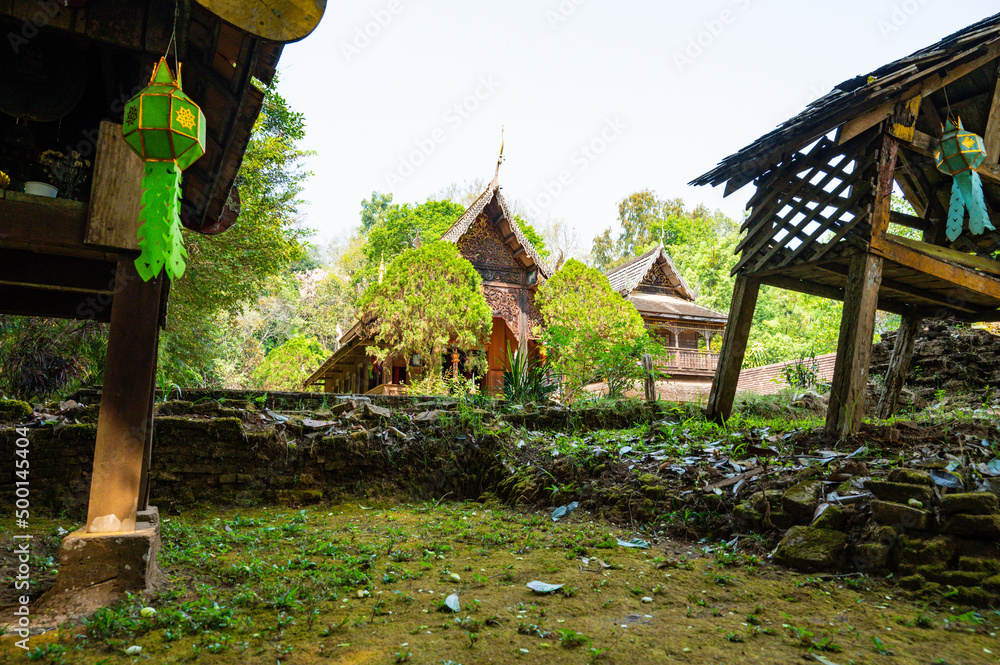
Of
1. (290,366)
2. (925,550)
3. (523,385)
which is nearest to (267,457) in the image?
(523,385)

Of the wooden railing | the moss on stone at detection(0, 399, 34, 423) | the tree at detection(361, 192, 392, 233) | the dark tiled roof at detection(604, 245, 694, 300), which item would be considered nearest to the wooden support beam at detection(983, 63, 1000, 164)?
the moss on stone at detection(0, 399, 34, 423)

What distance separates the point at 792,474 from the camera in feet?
13.6

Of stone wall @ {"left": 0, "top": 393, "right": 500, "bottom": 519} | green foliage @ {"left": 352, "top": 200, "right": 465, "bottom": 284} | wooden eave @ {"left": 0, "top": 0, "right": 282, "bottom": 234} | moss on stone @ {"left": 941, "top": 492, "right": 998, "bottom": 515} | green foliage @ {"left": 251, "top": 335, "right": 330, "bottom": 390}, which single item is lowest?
green foliage @ {"left": 251, "top": 335, "right": 330, "bottom": 390}

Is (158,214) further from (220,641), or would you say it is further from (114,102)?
(220,641)

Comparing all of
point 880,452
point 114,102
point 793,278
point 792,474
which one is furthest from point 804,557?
point 114,102

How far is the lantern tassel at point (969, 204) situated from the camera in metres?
5.19

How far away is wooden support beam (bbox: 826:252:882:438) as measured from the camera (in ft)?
15.4

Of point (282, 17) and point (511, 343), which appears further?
point (511, 343)

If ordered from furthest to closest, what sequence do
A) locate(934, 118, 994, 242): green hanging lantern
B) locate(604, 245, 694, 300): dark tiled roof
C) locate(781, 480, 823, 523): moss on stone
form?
1. locate(604, 245, 694, 300): dark tiled roof
2. locate(934, 118, 994, 242): green hanging lantern
3. locate(781, 480, 823, 523): moss on stone

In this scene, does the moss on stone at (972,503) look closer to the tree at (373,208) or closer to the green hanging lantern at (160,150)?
the green hanging lantern at (160,150)

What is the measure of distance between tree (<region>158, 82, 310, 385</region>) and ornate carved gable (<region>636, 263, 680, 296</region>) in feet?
41.5

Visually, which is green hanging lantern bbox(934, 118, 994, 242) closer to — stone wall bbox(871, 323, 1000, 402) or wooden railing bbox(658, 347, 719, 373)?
stone wall bbox(871, 323, 1000, 402)

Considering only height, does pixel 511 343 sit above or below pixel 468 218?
below

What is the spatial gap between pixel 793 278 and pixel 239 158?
206 inches
